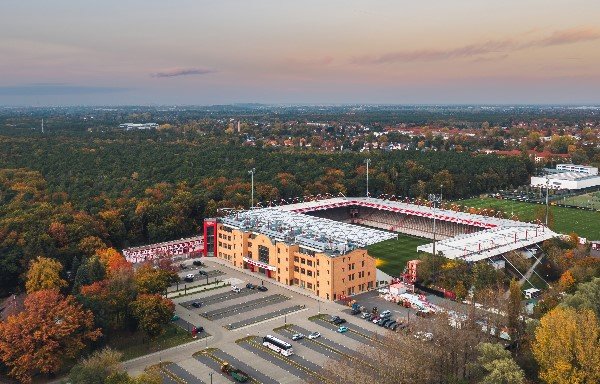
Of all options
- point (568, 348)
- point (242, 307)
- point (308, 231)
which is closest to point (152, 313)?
point (242, 307)

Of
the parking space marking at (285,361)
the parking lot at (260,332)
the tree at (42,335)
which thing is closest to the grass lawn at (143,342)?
the parking lot at (260,332)

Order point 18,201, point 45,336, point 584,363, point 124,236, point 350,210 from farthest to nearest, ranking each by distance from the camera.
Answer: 1. point 350,210
2. point 18,201
3. point 124,236
4. point 45,336
5. point 584,363

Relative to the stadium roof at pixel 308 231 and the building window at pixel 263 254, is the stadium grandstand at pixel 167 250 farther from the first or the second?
the building window at pixel 263 254

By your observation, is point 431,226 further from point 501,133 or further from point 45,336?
point 501,133

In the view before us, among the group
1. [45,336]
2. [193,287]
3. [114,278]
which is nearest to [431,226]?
[193,287]

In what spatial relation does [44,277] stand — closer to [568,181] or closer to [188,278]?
[188,278]

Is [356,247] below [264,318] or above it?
above

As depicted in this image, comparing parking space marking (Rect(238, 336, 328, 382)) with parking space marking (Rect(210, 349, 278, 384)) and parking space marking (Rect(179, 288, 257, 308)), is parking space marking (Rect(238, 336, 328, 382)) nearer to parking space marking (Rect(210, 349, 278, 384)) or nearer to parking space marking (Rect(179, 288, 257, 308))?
parking space marking (Rect(210, 349, 278, 384))

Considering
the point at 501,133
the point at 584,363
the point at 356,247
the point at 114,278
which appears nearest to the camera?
the point at 584,363
